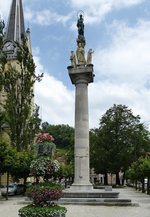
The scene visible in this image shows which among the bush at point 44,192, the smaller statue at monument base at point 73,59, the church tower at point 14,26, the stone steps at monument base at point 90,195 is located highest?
the church tower at point 14,26

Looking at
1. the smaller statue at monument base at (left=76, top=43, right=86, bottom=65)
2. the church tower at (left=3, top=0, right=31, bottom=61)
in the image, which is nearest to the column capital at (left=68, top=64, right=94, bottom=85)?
the smaller statue at monument base at (left=76, top=43, right=86, bottom=65)

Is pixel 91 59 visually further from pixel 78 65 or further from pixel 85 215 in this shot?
pixel 85 215

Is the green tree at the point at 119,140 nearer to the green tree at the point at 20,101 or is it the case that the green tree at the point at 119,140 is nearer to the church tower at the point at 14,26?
the church tower at the point at 14,26

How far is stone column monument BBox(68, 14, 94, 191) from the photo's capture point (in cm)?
2759

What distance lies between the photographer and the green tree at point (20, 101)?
4044 cm

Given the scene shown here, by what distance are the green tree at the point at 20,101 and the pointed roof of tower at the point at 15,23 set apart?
103ft

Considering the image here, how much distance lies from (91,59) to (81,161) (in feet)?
29.1

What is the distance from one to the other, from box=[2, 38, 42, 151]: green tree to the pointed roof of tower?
31448mm

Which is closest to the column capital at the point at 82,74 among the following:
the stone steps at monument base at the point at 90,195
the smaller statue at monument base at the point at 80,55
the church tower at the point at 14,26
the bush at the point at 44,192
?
the smaller statue at monument base at the point at 80,55

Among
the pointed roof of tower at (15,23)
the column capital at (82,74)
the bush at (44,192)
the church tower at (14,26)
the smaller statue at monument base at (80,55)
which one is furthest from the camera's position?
the pointed roof of tower at (15,23)

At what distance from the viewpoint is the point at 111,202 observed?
23.4m

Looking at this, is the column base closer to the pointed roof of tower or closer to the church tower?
the church tower

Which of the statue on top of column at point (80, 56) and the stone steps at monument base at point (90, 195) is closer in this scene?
the stone steps at monument base at point (90, 195)

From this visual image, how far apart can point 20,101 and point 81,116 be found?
1447 cm
